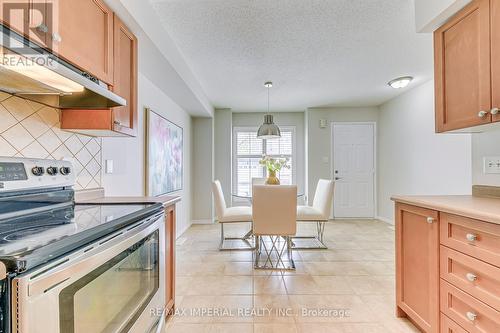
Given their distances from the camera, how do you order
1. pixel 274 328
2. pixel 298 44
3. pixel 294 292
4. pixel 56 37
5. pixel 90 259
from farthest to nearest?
pixel 298 44
pixel 294 292
pixel 274 328
pixel 56 37
pixel 90 259

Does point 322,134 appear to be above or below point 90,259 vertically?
above

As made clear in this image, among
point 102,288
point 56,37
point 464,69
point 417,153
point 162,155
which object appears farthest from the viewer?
point 417,153

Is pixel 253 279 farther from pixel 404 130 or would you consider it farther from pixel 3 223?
pixel 404 130

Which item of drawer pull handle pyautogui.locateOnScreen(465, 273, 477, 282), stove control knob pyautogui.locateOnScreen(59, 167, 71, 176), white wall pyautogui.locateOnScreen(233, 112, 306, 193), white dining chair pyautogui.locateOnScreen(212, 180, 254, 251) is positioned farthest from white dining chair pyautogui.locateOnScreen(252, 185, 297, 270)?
white wall pyautogui.locateOnScreen(233, 112, 306, 193)

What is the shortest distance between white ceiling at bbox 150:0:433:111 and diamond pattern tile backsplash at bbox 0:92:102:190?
1.16 metres

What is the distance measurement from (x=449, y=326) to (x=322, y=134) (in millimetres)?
4365

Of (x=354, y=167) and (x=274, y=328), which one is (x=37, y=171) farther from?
(x=354, y=167)

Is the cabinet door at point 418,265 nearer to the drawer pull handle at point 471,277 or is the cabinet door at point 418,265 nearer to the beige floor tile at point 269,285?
the drawer pull handle at point 471,277

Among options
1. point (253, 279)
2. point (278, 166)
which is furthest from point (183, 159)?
point (253, 279)

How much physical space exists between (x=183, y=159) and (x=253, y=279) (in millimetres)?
2531

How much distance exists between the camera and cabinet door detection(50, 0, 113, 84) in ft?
3.58

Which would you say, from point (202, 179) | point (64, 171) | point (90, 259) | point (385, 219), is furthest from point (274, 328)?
point (385, 219)

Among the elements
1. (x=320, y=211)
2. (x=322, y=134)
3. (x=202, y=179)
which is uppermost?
(x=322, y=134)

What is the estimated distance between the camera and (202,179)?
203 inches
